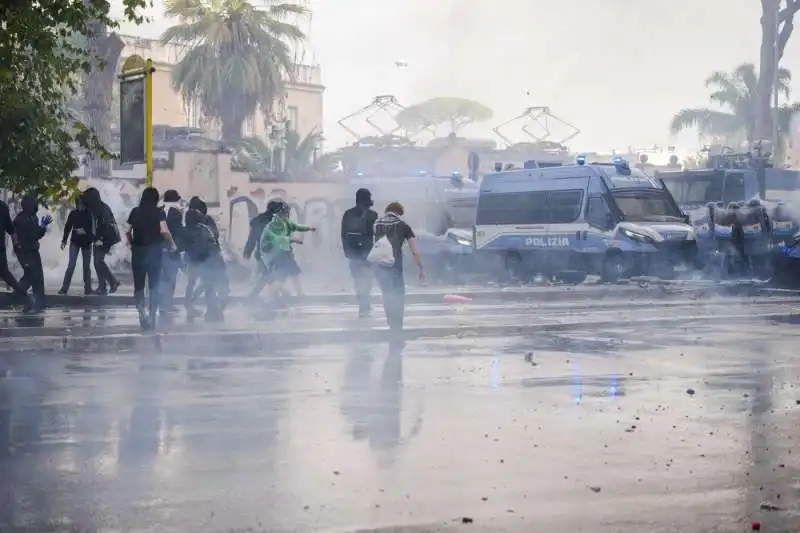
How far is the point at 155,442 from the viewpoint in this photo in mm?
8648

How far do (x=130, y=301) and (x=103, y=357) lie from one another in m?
8.78

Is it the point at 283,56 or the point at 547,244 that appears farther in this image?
the point at 283,56

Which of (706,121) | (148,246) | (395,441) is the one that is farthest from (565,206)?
(706,121)

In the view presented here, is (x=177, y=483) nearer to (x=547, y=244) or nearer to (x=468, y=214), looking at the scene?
(x=547, y=244)

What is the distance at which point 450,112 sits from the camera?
8425 centimetres

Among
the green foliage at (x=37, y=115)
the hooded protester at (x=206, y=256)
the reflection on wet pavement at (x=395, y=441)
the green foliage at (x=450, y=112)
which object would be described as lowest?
the reflection on wet pavement at (x=395, y=441)

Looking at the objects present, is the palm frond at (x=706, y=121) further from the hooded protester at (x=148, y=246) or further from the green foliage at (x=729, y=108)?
the hooded protester at (x=148, y=246)

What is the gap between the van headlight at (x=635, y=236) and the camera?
1099 inches

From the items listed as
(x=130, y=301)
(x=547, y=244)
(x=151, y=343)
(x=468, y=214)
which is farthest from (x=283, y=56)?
(x=151, y=343)

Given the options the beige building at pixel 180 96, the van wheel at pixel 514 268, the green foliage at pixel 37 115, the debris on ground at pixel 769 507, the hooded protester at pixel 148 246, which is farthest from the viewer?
the beige building at pixel 180 96

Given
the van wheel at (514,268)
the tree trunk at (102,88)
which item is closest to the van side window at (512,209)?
the van wheel at (514,268)

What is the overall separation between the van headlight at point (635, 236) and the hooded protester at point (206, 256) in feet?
39.0

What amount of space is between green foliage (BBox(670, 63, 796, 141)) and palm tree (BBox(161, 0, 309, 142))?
27.2 meters

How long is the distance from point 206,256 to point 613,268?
12.4 meters
